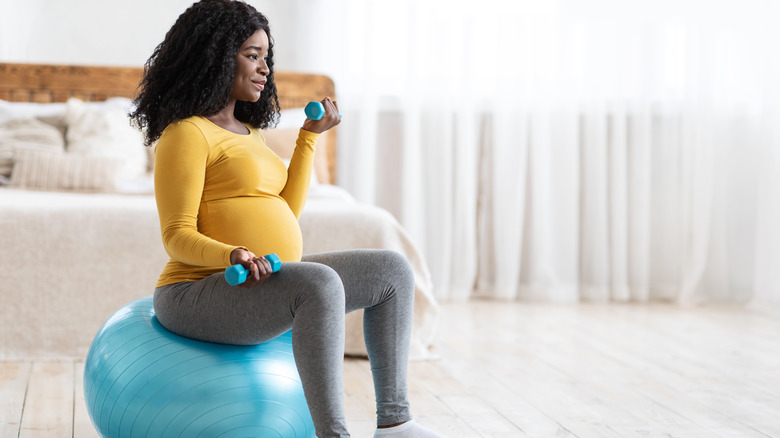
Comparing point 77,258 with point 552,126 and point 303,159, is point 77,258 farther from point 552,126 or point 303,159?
point 552,126

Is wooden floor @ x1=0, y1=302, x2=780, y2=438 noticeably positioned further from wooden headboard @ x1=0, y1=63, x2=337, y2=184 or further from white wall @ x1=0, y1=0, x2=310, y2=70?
white wall @ x1=0, y1=0, x2=310, y2=70

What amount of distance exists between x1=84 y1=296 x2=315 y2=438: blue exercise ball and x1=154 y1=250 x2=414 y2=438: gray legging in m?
0.04

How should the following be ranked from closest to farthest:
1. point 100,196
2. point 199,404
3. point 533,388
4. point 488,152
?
point 199,404
point 533,388
point 100,196
point 488,152

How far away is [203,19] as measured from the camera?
4.91 ft

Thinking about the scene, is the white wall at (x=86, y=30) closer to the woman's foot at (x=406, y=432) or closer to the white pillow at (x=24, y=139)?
the white pillow at (x=24, y=139)

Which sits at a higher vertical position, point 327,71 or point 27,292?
point 327,71

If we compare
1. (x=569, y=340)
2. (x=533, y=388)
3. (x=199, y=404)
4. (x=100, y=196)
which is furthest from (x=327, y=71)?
(x=199, y=404)

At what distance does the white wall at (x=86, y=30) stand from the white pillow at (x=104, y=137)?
53 centimetres

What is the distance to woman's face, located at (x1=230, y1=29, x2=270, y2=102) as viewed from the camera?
5.05ft

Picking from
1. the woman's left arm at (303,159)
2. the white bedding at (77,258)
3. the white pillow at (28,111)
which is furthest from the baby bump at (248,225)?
the white pillow at (28,111)

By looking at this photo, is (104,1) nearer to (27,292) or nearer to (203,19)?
(27,292)

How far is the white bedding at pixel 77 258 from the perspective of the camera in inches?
93.9

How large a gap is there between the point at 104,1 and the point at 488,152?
1.94 m

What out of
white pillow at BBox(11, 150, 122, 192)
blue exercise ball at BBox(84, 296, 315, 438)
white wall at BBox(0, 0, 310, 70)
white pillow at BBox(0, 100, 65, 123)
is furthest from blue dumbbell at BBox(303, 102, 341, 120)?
white wall at BBox(0, 0, 310, 70)
